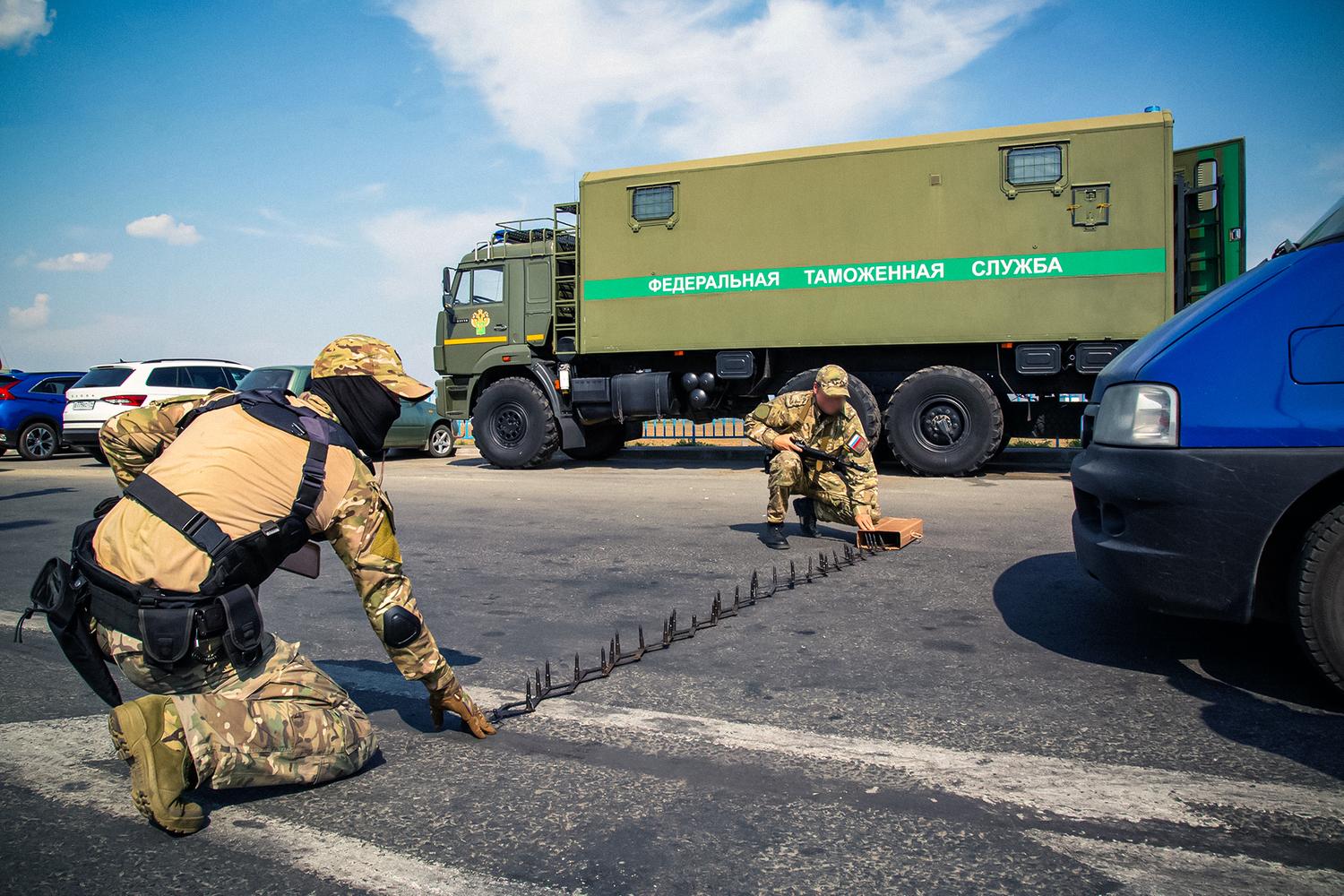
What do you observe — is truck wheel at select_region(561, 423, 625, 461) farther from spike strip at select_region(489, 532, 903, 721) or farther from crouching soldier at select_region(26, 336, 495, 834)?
crouching soldier at select_region(26, 336, 495, 834)

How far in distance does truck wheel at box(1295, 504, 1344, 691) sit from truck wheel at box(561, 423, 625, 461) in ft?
37.4

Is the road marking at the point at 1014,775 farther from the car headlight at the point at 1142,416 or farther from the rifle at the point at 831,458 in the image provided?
the rifle at the point at 831,458

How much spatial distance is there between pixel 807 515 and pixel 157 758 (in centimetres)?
512

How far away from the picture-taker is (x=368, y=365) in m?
2.91

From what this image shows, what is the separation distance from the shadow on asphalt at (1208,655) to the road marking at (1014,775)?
336 millimetres

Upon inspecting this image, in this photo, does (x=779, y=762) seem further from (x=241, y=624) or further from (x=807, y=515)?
(x=807, y=515)

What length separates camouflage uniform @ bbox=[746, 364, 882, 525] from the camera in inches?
254

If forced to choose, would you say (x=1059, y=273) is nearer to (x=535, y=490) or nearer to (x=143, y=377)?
(x=535, y=490)

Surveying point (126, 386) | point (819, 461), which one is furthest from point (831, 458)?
point (126, 386)

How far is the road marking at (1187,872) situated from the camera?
201 centimetres

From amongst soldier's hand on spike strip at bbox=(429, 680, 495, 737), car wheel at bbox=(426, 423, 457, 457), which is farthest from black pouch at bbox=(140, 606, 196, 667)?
car wheel at bbox=(426, 423, 457, 457)

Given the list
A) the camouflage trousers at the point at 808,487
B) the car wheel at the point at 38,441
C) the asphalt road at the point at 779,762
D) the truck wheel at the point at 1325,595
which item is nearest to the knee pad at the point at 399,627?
the asphalt road at the point at 779,762

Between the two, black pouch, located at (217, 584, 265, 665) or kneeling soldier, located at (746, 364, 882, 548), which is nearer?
black pouch, located at (217, 584, 265, 665)

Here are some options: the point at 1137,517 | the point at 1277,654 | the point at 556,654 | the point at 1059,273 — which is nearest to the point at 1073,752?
the point at 1137,517
